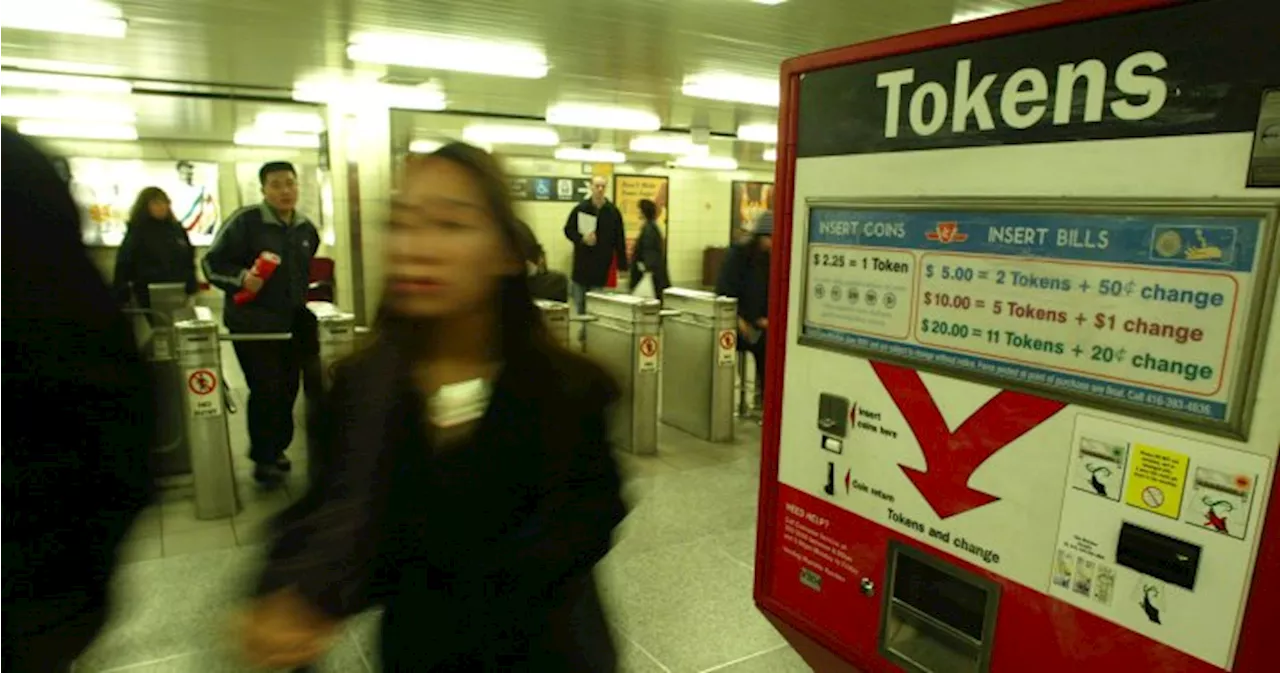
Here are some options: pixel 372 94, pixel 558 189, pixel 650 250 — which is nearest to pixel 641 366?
pixel 650 250

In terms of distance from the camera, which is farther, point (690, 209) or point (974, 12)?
point (690, 209)

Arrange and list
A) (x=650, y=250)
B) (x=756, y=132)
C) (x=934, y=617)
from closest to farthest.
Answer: (x=934, y=617) → (x=650, y=250) → (x=756, y=132)

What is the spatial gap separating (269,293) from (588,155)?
1010 cm

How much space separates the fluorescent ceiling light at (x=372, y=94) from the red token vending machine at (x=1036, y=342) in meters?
6.32

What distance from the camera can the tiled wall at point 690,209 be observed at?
15.0 metres

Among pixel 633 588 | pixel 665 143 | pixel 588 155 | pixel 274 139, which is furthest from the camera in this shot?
pixel 588 155

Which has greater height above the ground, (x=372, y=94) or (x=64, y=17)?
(x=372, y=94)

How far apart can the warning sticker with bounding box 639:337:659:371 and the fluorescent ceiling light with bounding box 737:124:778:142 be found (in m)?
5.50

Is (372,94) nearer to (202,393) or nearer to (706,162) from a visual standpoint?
(202,393)

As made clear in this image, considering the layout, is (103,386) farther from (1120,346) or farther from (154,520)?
(154,520)

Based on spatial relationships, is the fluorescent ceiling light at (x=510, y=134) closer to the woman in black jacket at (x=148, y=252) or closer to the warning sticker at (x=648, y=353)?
the woman in black jacket at (x=148, y=252)

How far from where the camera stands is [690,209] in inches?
650

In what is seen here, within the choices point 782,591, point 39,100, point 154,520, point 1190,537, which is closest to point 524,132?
point 39,100

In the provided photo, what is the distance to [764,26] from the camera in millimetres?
4594
